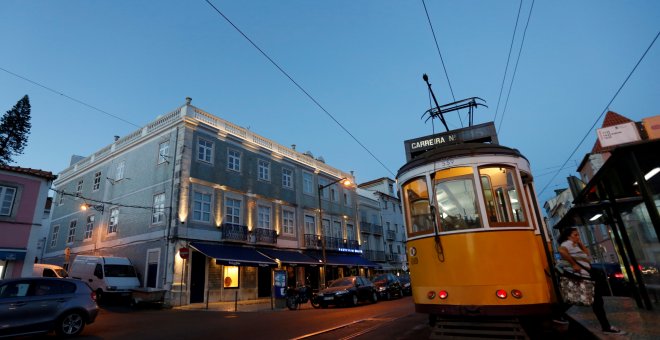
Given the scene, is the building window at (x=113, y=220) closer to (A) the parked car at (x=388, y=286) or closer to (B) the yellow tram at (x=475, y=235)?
(A) the parked car at (x=388, y=286)

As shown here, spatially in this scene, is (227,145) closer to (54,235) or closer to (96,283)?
(96,283)

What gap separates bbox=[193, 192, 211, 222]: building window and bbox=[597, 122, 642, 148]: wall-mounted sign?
64.2ft

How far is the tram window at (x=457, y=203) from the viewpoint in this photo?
6.23 metres

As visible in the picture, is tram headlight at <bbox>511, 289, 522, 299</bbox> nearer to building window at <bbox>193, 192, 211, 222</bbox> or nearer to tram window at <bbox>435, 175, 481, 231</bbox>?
tram window at <bbox>435, 175, 481, 231</bbox>

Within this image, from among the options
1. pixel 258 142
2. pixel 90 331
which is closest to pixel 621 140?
pixel 90 331

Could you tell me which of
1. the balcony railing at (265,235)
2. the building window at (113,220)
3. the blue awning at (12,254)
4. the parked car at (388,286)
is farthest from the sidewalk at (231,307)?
the building window at (113,220)

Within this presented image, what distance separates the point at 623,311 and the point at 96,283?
2182cm

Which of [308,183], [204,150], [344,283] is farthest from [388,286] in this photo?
[204,150]

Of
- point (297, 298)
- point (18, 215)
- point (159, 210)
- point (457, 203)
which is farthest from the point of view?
point (159, 210)

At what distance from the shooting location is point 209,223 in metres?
21.8

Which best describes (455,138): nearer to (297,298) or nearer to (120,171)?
(297,298)

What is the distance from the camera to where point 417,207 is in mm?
6992

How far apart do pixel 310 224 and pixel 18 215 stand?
60.7ft

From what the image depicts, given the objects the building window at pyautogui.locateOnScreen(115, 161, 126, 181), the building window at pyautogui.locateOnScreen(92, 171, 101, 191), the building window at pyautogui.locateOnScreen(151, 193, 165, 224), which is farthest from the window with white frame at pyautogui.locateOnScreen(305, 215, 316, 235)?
the building window at pyautogui.locateOnScreen(92, 171, 101, 191)
